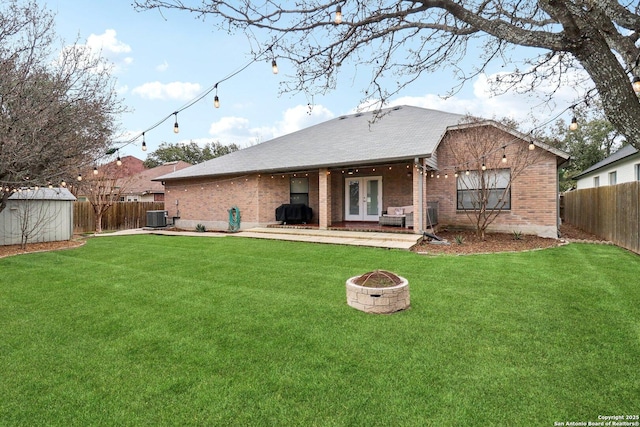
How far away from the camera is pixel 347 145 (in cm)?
1302

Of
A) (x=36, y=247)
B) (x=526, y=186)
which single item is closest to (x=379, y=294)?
(x=526, y=186)

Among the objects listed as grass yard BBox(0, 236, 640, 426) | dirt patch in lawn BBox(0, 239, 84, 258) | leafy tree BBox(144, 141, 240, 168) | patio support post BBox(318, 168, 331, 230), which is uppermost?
leafy tree BBox(144, 141, 240, 168)

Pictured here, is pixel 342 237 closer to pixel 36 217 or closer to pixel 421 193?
pixel 421 193

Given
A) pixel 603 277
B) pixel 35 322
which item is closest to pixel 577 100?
pixel 603 277

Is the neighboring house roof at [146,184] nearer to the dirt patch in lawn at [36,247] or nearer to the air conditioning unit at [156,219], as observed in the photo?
the air conditioning unit at [156,219]

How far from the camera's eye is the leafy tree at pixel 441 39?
8.52 ft

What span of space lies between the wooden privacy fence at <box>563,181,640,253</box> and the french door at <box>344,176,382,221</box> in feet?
24.3

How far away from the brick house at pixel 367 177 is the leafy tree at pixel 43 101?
5873 mm

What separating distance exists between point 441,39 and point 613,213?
890 centimetres

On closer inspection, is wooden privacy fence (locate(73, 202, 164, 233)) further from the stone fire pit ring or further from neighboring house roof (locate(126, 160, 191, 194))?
the stone fire pit ring

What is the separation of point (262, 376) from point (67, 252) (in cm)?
983

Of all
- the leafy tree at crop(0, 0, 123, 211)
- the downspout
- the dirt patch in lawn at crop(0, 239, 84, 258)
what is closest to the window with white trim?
the downspout

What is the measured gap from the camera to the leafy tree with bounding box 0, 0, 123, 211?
645 centimetres

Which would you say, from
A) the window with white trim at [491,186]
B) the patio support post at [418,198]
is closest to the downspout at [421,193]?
the patio support post at [418,198]
